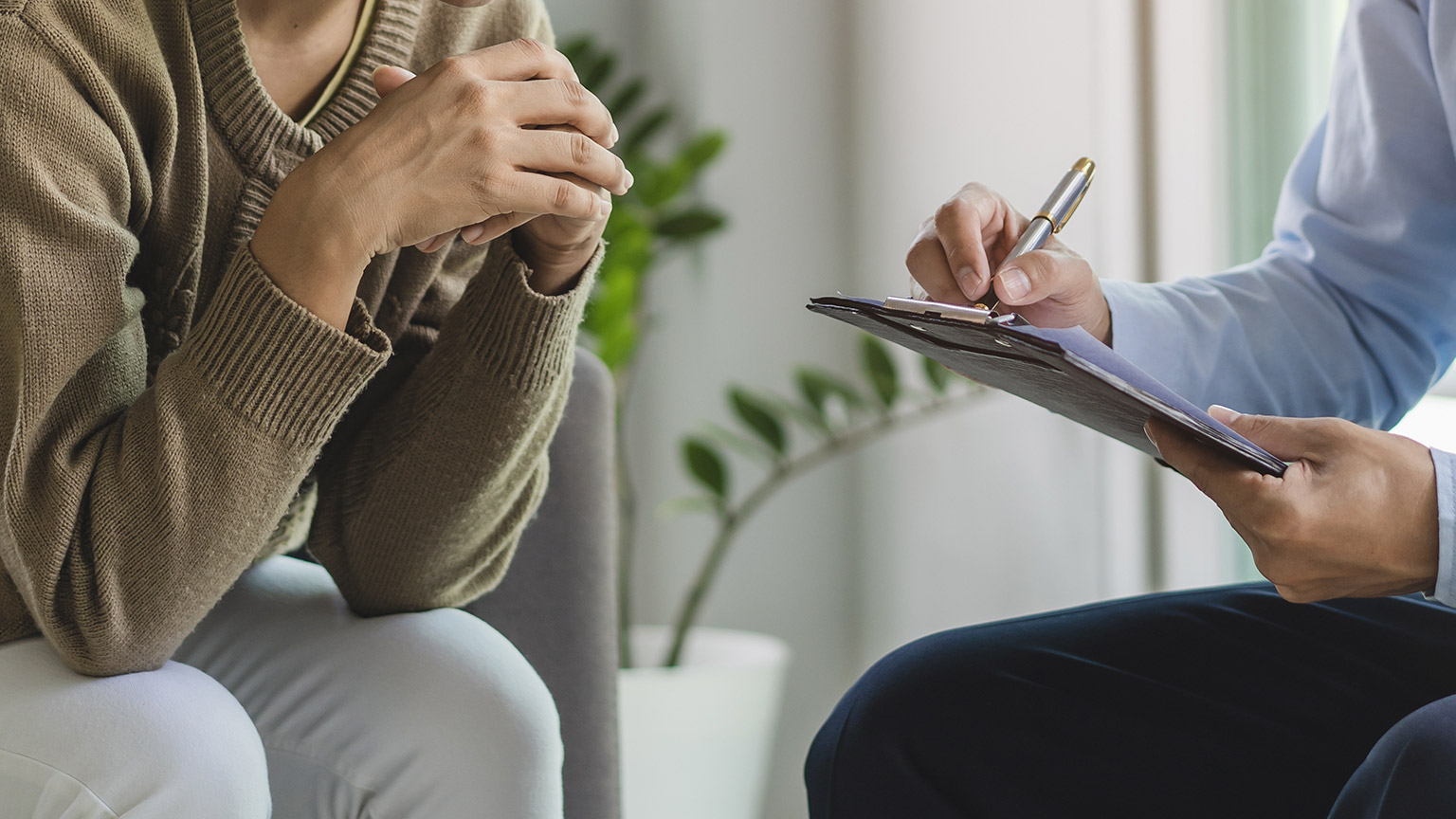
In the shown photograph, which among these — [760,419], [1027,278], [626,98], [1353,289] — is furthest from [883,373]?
[1027,278]

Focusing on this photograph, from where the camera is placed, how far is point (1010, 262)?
0.79 m

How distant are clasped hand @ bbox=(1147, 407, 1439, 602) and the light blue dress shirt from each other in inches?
10.8

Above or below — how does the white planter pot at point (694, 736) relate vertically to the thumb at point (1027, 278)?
below

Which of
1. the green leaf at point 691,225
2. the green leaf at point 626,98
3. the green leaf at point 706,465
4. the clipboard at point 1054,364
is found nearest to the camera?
the clipboard at point 1054,364

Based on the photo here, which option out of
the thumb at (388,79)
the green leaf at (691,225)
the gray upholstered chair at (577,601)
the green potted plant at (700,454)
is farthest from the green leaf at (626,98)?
the thumb at (388,79)

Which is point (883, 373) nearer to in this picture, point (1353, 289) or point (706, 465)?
point (706, 465)

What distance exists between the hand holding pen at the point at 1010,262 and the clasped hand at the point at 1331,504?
0.19 m

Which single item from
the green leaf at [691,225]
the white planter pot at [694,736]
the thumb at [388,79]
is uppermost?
the thumb at [388,79]

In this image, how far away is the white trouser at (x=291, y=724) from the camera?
0.67 metres

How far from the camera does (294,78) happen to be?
0.87 meters

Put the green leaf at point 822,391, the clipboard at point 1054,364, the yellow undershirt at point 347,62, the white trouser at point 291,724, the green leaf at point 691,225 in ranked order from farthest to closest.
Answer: the green leaf at point 691,225, the green leaf at point 822,391, the yellow undershirt at point 347,62, the white trouser at point 291,724, the clipboard at point 1054,364

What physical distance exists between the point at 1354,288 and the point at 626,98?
4.63 feet

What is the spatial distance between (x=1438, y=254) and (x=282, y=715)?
88 centimetres

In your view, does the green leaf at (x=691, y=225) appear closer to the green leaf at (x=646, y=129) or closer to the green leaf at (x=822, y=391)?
the green leaf at (x=646, y=129)
